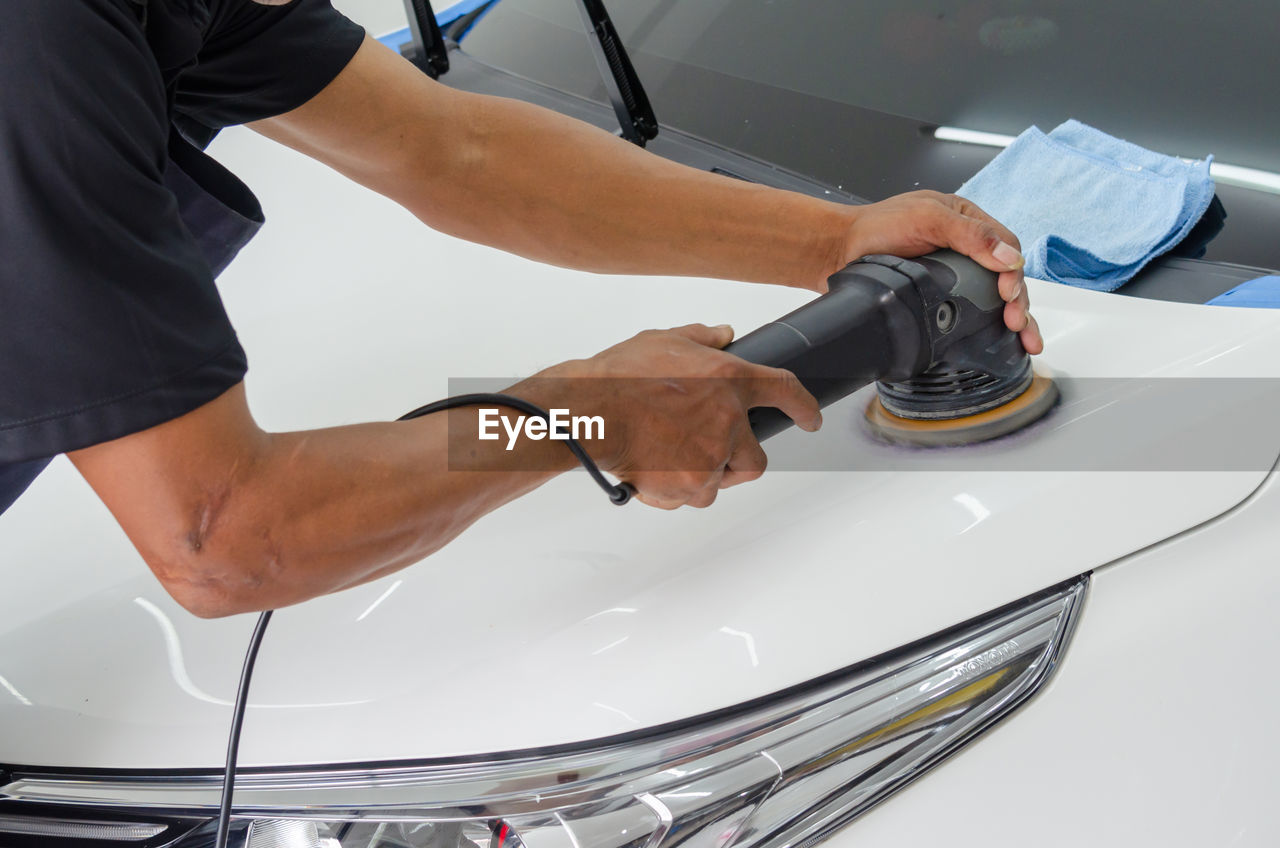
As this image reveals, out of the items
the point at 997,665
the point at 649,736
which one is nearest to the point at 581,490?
the point at 649,736

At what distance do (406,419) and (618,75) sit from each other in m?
0.83

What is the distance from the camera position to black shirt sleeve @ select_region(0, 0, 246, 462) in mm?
786

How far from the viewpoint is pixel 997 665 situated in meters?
0.89

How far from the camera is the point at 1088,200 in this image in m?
1.24

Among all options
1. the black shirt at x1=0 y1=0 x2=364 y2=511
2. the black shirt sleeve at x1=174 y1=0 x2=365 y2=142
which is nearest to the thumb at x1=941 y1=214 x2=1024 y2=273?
the black shirt at x1=0 y1=0 x2=364 y2=511

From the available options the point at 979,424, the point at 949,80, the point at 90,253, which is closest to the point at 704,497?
the point at 979,424

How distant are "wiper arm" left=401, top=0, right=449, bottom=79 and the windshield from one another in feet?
1.39

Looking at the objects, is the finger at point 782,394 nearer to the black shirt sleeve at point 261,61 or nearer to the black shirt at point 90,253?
the black shirt at point 90,253

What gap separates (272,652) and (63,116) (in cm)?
47

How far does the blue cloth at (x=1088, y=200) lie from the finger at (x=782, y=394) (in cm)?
36

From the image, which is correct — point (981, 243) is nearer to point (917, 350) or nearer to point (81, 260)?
point (917, 350)

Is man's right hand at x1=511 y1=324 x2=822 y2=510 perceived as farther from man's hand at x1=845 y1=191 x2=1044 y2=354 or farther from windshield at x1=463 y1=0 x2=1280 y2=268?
windshield at x1=463 y1=0 x2=1280 y2=268

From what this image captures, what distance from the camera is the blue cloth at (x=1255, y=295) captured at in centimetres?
102

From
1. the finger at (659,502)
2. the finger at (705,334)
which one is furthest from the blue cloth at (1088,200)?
the finger at (659,502)
